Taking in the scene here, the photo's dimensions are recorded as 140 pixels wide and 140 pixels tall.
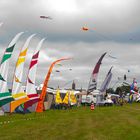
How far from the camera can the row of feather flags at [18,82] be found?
3077 cm

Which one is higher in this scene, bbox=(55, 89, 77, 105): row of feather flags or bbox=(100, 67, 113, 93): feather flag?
bbox=(100, 67, 113, 93): feather flag

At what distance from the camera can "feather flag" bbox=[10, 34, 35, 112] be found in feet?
113

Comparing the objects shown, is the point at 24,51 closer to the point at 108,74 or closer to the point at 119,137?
the point at 119,137

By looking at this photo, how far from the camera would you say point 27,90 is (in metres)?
36.8

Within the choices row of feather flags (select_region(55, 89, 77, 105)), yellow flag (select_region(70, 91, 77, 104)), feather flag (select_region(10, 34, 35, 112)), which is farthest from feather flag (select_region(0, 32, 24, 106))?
yellow flag (select_region(70, 91, 77, 104))

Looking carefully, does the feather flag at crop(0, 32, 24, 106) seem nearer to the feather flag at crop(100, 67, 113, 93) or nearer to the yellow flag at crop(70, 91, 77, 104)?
the feather flag at crop(100, 67, 113, 93)

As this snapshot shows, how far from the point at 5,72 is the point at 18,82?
381cm

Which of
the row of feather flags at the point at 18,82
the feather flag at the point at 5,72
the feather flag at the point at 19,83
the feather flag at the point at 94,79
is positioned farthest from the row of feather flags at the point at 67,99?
the feather flag at the point at 5,72

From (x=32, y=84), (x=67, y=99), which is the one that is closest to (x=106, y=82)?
(x=67, y=99)

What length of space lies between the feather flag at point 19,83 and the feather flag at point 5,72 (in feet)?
10.6

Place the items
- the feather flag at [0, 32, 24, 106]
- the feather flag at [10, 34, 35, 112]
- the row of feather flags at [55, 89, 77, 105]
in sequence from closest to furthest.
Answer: the feather flag at [0, 32, 24, 106], the feather flag at [10, 34, 35, 112], the row of feather flags at [55, 89, 77, 105]

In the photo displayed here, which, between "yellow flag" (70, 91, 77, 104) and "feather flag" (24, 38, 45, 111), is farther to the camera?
"yellow flag" (70, 91, 77, 104)

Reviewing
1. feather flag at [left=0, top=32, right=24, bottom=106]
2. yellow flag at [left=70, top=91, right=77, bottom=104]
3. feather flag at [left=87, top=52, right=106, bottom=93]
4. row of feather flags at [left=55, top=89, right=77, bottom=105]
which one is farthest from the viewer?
yellow flag at [left=70, top=91, right=77, bottom=104]

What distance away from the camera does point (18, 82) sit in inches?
1390
